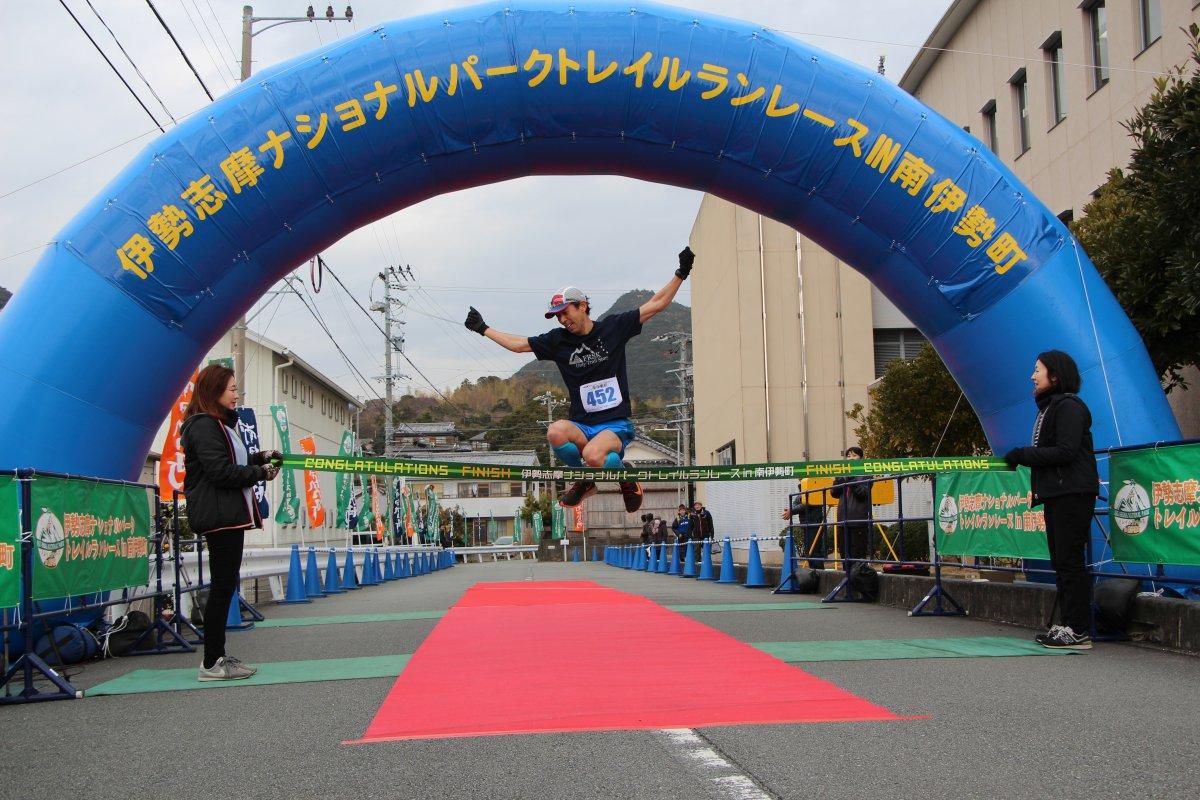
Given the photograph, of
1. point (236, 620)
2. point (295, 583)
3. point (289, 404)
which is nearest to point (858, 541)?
point (236, 620)

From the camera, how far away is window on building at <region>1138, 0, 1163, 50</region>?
1638 centimetres

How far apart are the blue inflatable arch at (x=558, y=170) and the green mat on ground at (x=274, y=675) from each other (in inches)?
91.7

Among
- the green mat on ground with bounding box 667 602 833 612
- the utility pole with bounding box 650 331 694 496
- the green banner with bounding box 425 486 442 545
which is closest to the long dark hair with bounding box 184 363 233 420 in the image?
the green mat on ground with bounding box 667 602 833 612

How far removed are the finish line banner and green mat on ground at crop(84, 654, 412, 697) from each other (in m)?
1.74

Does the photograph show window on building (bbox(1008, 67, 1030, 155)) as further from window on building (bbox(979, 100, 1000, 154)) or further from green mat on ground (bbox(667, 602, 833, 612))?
green mat on ground (bbox(667, 602, 833, 612))

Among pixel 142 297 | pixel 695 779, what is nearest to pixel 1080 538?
pixel 695 779

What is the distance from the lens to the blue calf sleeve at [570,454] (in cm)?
930

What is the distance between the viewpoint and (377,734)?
4.77 metres

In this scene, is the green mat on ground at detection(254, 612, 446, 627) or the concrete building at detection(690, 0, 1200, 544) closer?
the green mat on ground at detection(254, 612, 446, 627)

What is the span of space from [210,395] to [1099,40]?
17.1m

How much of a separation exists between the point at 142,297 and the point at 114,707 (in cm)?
407

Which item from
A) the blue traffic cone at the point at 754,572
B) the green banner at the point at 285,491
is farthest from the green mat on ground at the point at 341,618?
the green banner at the point at 285,491

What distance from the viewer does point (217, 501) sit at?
22.5ft

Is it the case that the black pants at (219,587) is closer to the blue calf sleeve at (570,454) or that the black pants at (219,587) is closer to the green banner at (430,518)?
the blue calf sleeve at (570,454)
